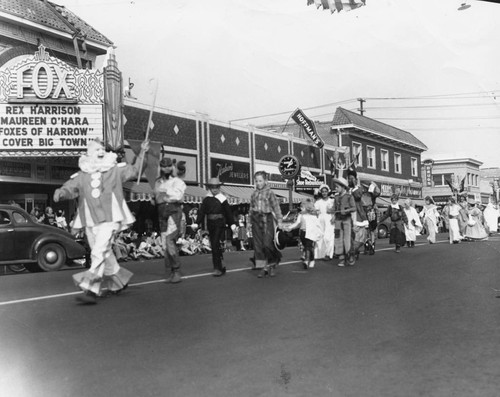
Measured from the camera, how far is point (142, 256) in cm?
1862

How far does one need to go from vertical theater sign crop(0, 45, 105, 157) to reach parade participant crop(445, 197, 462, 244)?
40.1ft

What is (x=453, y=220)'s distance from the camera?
2281 centimetres

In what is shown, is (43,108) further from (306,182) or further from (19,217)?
(306,182)

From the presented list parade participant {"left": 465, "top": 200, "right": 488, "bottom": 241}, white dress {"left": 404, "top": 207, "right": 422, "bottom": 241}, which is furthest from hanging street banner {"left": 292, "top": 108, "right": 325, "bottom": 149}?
white dress {"left": 404, "top": 207, "right": 422, "bottom": 241}

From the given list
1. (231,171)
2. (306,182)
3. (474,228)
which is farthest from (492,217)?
(231,171)

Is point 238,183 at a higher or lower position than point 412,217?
higher

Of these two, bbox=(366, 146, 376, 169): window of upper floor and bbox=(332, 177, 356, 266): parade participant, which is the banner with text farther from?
bbox=(366, 146, 376, 169): window of upper floor

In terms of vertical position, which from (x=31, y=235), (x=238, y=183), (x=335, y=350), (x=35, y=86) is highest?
(x=35, y=86)

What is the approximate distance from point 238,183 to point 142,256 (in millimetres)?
12496

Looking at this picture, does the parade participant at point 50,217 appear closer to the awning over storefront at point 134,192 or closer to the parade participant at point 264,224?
the awning over storefront at point 134,192

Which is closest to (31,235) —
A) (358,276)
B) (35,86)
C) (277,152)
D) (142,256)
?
(142,256)

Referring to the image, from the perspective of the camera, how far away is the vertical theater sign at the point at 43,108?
19297 mm

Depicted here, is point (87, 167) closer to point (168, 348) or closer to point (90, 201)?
point (90, 201)

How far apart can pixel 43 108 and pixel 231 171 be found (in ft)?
38.8
